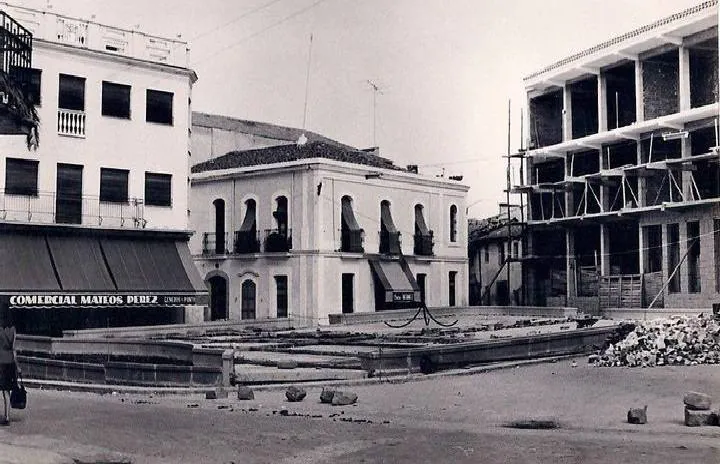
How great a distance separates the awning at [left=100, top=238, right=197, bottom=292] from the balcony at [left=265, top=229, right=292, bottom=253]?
9106mm

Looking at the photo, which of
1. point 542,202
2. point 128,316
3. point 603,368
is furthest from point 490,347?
point 542,202

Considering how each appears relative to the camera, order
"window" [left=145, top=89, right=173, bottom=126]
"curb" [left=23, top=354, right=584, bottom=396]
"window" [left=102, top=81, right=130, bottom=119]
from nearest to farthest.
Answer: "curb" [left=23, top=354, right=584, bottom=396]
"window" [left=102, top=81, right=130, bottom=119]
"window" [left=145, top=89, right=173, bottom=126]

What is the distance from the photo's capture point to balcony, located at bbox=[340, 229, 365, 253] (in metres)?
40.3

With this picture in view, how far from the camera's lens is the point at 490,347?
20.1 meters

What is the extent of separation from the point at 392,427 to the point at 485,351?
9.09 metres

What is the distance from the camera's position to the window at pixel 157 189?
31375 millimetres

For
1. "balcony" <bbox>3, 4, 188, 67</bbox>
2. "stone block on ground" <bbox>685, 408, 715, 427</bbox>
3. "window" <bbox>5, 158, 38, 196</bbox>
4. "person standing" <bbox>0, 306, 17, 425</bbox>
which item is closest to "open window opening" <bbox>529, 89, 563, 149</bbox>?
"balcony" <bbox>3, 4, 188, 67</bbox>

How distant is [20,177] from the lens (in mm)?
28547

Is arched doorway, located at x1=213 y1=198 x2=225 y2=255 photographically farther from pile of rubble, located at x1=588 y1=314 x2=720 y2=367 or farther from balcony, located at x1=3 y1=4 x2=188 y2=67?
pile of rubble, located at x1=588 y1=314 x2=720 y2=367

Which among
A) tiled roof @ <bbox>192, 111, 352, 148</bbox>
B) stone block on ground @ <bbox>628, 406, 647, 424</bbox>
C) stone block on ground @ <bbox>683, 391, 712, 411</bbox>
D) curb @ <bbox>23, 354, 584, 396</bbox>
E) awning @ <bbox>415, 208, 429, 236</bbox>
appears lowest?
curb @ <bbox>23, 354, 584, 396</bbox>

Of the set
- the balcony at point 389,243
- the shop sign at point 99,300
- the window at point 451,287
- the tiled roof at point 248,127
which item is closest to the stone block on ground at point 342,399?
Result: the shop sign at point 99,300

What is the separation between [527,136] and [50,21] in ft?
76.3

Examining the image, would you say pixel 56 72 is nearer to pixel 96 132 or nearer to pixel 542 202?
pixel 96 132

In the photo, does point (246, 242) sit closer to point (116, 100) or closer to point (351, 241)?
point (351, 241)
